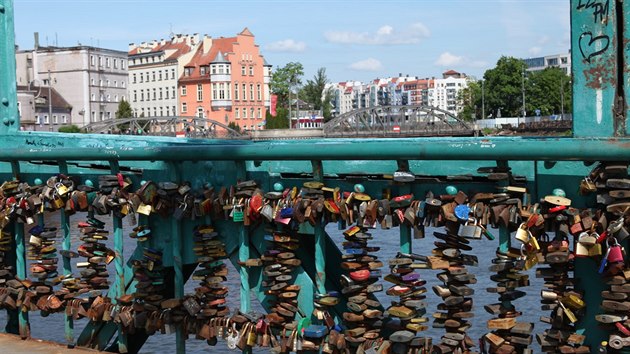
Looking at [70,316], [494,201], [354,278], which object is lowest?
[70,316]

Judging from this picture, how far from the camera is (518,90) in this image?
518 ft

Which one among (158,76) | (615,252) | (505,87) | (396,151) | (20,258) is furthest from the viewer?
(505,87)

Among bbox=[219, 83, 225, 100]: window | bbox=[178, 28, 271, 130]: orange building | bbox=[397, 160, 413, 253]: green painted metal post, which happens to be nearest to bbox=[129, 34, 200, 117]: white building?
bbox=[178, 28, 271, 130]: orange building

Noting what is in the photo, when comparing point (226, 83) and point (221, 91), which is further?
point (221, 91)

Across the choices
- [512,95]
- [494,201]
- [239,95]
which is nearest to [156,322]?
[494,201]

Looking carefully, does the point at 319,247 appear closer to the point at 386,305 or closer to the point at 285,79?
the point at 386,305

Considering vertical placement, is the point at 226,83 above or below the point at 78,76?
below

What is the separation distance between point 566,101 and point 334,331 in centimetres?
16588

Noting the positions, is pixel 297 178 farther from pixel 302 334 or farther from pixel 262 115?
pixel 262 115

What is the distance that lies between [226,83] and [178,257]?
12986cm

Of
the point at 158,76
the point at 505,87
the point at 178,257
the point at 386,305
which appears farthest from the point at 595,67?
the point at 505,87

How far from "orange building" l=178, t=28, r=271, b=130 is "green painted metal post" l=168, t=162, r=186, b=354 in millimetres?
124658

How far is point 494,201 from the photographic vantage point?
4.04 meters

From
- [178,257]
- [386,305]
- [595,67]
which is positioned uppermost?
[595,67]
